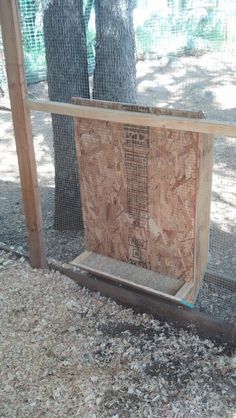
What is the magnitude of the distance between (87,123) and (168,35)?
654 millimetres

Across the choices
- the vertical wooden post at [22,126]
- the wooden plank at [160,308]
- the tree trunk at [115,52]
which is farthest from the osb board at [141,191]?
the tree trunk at [115,52]

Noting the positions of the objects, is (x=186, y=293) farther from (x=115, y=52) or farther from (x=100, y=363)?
(x=115, y=52)

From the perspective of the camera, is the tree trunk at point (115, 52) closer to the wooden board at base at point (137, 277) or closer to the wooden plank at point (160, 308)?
the wooden board at base at point (137, 277)

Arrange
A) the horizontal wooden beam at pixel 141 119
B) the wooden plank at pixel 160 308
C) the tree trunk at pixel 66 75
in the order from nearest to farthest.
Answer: the horizontal wooden beam at pixel 141 119 < the wooden plank at pixel 160 308 < the tree trunk at pixel 66 75

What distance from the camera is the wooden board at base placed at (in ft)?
8.53

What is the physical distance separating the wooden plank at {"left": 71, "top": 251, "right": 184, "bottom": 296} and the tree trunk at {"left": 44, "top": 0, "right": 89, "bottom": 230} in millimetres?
646

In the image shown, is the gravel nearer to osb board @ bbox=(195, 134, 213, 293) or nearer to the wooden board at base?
the wooden board at base

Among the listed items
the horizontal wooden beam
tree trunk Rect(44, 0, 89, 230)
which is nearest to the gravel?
tree trunk Rect(44, 0, 89, 230)

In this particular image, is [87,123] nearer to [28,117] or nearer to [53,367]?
[28,117]

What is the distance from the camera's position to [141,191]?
8.68 feet

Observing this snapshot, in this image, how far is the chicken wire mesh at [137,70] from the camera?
2.43 m

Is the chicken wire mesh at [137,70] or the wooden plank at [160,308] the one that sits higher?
the chicken wire mesh at [137,70]

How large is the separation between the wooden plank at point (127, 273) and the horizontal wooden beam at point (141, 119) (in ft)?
3.03

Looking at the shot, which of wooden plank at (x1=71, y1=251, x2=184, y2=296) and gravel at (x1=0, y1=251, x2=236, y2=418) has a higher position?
wooden plank at (x1=71, y1=251, x2=184, y2=296)
